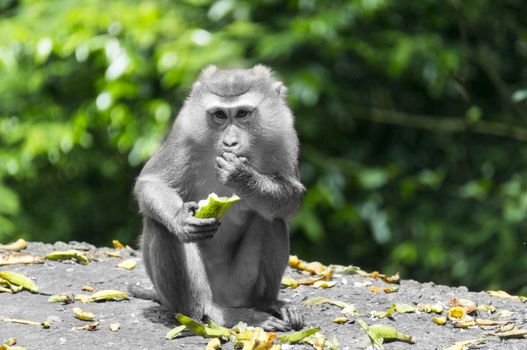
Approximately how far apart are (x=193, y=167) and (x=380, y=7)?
15.7 feet

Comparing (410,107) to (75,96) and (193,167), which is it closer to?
(75,96)

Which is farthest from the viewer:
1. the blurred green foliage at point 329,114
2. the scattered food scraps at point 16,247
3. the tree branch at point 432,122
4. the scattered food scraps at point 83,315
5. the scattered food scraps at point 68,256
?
the tree branch at point 432,122

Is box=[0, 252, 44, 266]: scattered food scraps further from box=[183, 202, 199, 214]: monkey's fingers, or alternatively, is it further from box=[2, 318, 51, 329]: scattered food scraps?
box=[183, 202, 199, 214]: monkey's fingers

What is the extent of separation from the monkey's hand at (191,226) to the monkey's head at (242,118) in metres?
0.43

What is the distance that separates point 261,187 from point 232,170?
0.24m

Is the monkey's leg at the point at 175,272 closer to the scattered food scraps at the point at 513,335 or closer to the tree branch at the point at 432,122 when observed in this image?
the scattered food scraps at the point at 513,335

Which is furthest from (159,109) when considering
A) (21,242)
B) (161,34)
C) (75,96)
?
(21,242)

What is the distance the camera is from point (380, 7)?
33.5 feet

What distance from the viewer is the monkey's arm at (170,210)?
550cm

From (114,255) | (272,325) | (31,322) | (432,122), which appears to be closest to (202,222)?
(272,325)

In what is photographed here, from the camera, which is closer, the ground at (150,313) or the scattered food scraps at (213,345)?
the scattered food scraps at (213,345)

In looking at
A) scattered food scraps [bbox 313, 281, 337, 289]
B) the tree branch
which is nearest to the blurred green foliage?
the tree branch

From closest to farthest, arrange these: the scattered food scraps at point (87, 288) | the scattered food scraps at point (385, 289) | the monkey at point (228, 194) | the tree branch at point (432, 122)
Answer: the monkey at point (228, 194)
the scattered food scraps at point (87, 288)
the scattered food scraps at point (385, 289)
the tree branch at point (432, 122)


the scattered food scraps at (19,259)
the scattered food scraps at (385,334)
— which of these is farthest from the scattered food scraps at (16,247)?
the scattered food scraps at (385,334)
